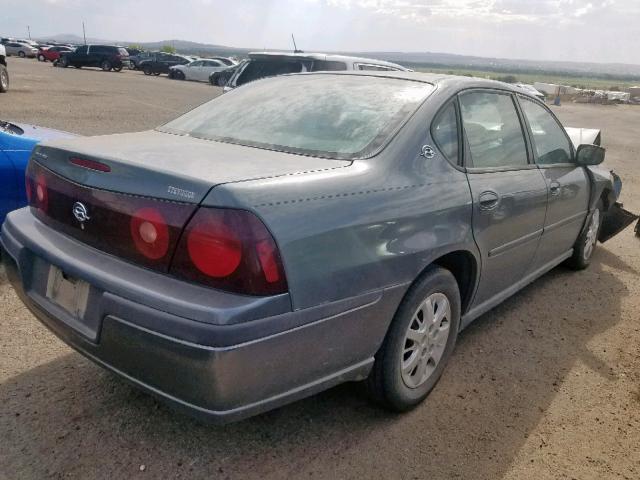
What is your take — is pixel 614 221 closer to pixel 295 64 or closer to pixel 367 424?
pixel 367 424

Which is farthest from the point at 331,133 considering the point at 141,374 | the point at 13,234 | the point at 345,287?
the point at 13,234

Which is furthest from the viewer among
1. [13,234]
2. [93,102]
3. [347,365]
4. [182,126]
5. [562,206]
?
[93,102]

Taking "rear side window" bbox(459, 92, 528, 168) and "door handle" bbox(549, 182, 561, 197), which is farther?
"door handle" bbox(549, 182, 561, 197)

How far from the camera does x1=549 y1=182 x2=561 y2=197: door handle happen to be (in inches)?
142

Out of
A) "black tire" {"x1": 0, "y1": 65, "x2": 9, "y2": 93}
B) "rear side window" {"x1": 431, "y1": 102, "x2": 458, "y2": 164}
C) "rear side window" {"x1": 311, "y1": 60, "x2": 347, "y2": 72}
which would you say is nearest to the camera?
"rear side window" {"x1": 431, "y1": 102, "x2": 458, "y2": 164}

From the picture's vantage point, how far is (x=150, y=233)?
2020mm

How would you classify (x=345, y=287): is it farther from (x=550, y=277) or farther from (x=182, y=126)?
(x=550, y=277)

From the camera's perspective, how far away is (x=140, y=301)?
1.94 m

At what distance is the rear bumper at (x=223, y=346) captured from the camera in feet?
6.09

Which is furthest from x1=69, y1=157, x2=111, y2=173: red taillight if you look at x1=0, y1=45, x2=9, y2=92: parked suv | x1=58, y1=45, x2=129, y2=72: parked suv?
x1=58, y1=45, x2=129, y2=72: parked suv

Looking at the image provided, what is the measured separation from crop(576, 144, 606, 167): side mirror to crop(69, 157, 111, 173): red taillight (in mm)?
3263

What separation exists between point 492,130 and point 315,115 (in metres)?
1.10

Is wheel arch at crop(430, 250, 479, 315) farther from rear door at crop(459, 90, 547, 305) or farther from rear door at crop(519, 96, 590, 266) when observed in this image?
rear door at crop(519, 96, 590, 266)

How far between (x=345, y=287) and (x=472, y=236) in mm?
967
